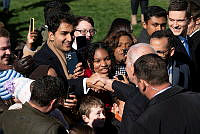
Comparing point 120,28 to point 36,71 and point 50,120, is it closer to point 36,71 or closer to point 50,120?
point 36,71

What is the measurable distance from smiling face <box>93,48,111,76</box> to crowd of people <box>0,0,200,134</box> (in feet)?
0.04

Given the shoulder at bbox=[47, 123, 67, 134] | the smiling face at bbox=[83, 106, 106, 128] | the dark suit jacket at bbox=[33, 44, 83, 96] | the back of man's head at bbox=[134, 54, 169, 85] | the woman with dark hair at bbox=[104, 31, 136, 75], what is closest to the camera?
the shoulder at bbox=[47, 123, 67, 134]

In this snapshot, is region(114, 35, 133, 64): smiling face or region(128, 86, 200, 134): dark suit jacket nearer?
region(128, 86, 200, 134): dark suit jacket

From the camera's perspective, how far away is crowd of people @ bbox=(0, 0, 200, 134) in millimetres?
3875

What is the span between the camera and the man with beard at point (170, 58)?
17.8ft

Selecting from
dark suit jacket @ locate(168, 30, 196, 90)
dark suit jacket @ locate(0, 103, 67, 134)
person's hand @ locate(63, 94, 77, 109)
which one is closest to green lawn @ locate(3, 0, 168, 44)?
dark suit jacket @ locate(168, 30, 196, 90)

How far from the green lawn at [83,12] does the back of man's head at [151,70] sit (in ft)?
27.1

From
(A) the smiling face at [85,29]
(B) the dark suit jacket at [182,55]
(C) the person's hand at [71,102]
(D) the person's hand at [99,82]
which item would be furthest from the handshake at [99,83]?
(A) the smiling face at [85,29]

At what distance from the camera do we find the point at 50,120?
3773mm

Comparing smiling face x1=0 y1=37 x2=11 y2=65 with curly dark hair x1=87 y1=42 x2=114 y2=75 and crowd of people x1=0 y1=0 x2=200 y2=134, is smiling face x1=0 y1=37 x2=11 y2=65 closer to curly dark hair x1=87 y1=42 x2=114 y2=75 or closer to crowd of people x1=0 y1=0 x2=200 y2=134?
crowd of people x1=0 y1=0 x2=200 y2=134

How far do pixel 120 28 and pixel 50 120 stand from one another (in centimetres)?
349

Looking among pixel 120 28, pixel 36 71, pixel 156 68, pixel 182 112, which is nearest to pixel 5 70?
pixel 36 71

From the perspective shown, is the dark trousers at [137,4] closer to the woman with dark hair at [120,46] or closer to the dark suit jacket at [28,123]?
the woman with dark hair at [120,46]

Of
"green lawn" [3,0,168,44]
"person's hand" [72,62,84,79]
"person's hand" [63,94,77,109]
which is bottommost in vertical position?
"green lawn" [3,0,168,44]
